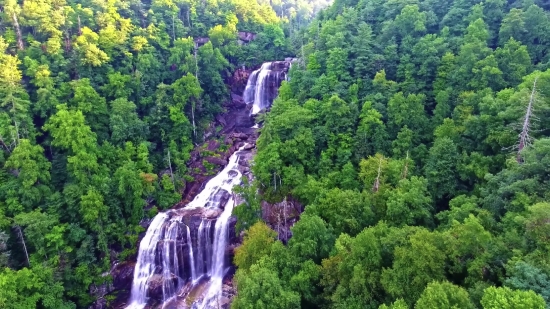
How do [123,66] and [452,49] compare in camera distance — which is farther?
[123,66]

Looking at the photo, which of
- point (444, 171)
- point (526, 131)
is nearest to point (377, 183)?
point (444, 171)

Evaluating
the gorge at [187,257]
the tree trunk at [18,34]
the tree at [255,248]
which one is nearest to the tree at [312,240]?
the tree at [255,248]

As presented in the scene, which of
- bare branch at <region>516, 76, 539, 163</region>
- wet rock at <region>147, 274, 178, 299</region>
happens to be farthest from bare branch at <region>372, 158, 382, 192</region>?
wet rock at <region>147, 274, 178, 299</region>

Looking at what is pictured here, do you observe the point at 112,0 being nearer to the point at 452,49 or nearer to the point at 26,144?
the point at 26,144

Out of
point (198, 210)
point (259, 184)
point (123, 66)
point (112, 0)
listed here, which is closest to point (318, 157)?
point (259, 184)

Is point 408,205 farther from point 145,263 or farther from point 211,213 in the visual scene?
point 145,263
